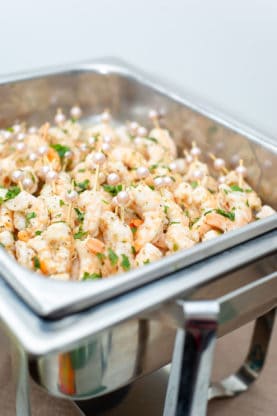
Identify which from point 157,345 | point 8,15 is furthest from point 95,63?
point 157,345

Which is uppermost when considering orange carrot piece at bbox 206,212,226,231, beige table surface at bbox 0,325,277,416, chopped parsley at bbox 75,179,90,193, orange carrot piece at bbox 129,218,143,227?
orange carrot piece at bbox 206,212,226,231

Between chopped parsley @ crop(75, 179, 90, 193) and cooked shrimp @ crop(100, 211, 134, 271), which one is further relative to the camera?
chopped parsley @ crop(75, 179, 90, 193)

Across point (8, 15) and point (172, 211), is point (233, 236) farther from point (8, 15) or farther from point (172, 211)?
point (8, 15)

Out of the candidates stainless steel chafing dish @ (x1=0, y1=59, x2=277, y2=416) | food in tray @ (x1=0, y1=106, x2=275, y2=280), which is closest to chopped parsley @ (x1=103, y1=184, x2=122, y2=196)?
food in tray @ (x1=0, y1=106, x2=275, y2=280)

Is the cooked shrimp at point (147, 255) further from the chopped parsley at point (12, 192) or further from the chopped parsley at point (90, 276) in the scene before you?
the chopped parsley at point (12, 192)

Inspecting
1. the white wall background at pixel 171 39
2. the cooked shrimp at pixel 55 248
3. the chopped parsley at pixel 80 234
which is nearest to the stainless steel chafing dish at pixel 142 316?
the cooked shrimp at pixel 55 248

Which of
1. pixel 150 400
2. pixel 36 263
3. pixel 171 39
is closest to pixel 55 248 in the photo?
pixel 36 263

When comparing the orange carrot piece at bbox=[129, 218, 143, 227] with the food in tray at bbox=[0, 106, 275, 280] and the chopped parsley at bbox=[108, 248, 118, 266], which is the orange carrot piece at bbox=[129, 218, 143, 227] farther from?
the chopped parsley at bbox=[108, 248, 118, 266]

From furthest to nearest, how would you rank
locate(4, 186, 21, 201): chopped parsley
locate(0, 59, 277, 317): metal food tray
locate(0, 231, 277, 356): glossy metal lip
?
locate(4, 186, 21, 201): chopped parsley → locate(0, 59, 277, 317): metal food tray → locate(0, 231, 277, 356): glossy metal lip
